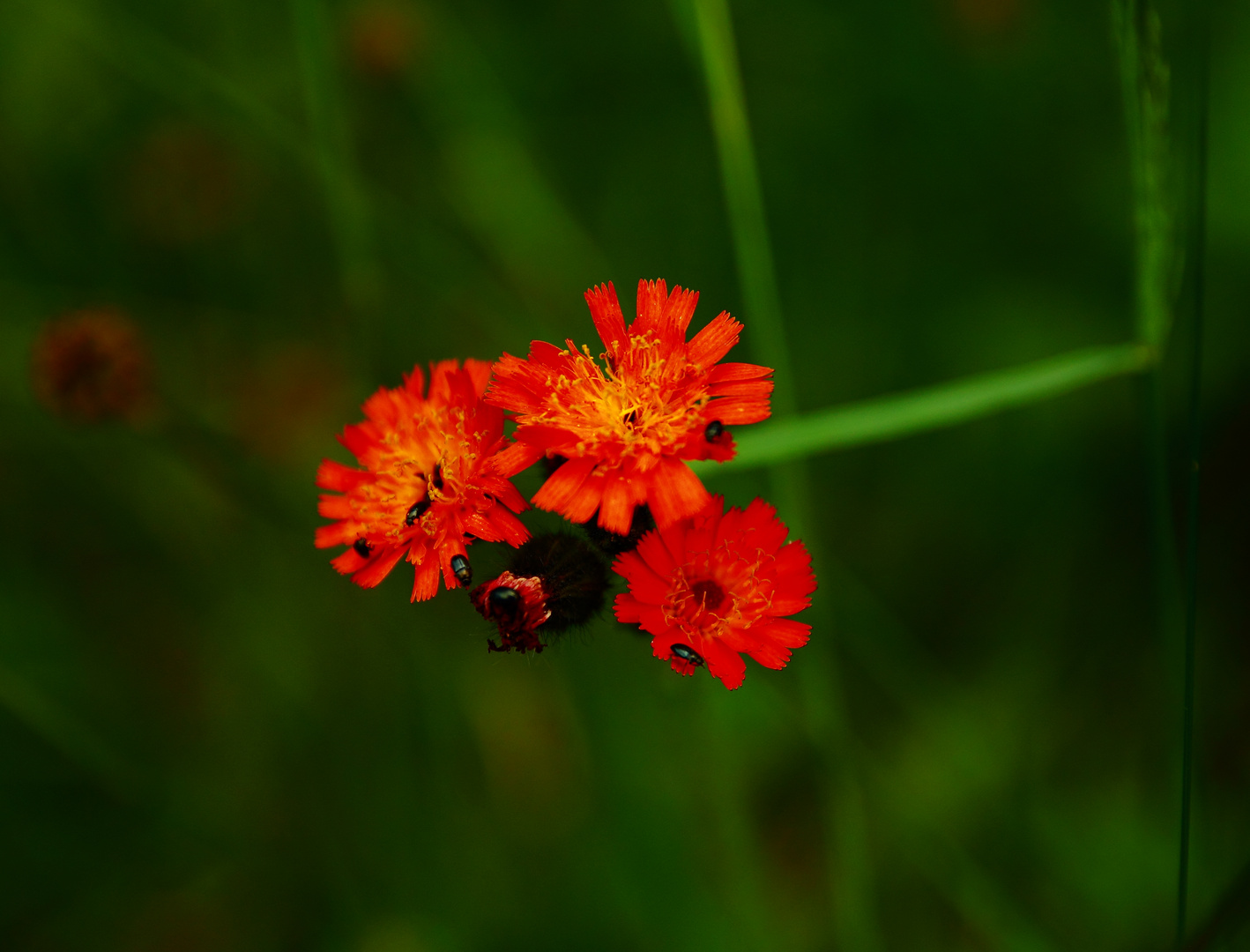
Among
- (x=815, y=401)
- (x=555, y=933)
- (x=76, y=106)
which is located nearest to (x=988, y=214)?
(x=815, y=401)

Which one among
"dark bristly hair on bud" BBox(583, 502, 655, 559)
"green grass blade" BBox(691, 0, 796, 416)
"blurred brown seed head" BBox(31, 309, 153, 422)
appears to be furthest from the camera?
"blurred brown seed head" BBox(31, 309, 153, 422)

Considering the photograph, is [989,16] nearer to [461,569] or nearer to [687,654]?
[687,654]

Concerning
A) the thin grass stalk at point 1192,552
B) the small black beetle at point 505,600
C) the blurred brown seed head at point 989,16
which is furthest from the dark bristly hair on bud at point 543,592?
the blurred brown seed head at point 989,16

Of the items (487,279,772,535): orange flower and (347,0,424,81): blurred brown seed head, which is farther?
(347,0,424,81): blurred brown seed head

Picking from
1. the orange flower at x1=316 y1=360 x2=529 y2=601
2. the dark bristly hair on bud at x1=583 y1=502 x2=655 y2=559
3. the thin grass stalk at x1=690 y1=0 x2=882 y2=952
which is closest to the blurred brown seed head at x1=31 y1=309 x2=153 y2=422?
the orange flower at x1=316 y1=360 x2=529 y2=601

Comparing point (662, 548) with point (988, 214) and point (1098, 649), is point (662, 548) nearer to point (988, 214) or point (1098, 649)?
point (1098, 649)

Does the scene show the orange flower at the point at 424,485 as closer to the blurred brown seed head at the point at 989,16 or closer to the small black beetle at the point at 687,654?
the small black beetle at the point at 687,654

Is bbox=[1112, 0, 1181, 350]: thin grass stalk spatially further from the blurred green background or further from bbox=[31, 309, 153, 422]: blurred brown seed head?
bbox=[31, 309, 153, 422]: blurred brown seed head
